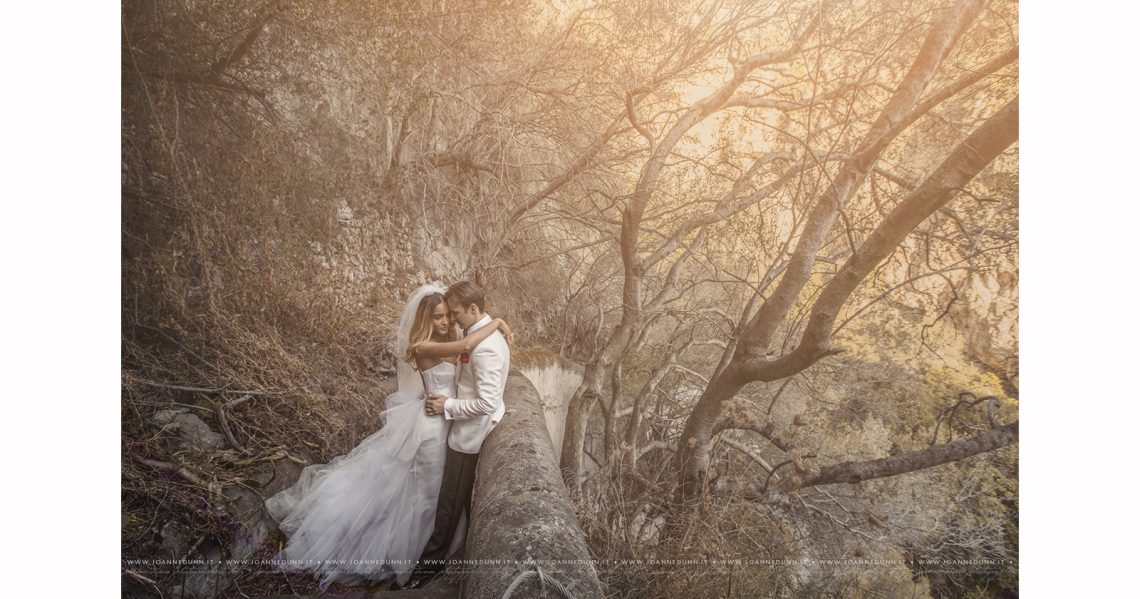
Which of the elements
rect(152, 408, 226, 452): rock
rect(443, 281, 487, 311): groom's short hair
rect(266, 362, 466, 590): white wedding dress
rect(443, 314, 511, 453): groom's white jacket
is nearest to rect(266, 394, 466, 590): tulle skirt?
rect(266, 362, 466, 590): white wedding dress

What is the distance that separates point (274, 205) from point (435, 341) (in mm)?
1136

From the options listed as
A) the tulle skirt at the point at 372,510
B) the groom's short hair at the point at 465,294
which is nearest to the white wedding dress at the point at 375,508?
the tulle skirt at the point at 372,510

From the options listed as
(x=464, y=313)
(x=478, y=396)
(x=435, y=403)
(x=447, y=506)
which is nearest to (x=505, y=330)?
(x=464, y=313)

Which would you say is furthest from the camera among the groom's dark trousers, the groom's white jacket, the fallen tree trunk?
the groom's dark trousers

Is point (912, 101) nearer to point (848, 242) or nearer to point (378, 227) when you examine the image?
point (848, 242)

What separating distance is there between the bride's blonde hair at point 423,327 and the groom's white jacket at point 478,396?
21 centimetres

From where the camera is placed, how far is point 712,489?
275cm

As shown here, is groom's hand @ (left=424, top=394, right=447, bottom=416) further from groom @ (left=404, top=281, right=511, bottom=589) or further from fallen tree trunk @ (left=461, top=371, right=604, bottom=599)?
fallen tree trunk @ (left=461, top=371, right=604, bottom=599)

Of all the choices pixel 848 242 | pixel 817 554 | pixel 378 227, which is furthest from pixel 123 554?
pixel 848 242

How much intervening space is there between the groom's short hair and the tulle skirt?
55cm

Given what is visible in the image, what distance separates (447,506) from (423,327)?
0.85 m

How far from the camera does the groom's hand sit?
232 centimetres

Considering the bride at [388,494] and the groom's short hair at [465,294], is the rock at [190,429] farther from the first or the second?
the groom's short hair at [465,294]

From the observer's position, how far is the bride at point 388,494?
7.61 feet
